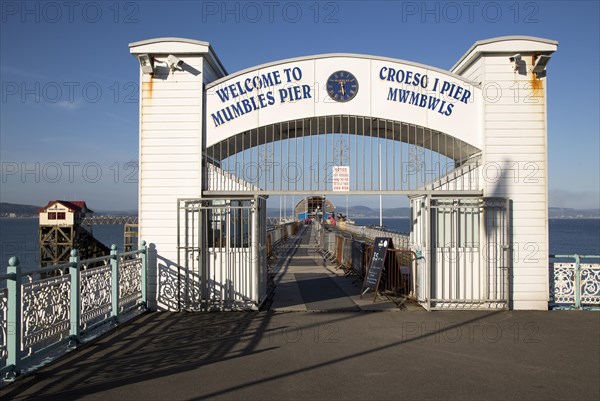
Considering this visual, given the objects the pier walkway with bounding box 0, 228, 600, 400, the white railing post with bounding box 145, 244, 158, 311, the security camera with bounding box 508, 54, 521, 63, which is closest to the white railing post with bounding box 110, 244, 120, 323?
the pier walkway with bounding box 0, 228, 600, 400

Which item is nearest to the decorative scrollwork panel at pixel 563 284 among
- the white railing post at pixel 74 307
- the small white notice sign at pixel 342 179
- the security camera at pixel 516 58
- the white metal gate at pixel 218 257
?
the security camera at pixel 516 58

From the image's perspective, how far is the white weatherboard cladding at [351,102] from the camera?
38.0 ft

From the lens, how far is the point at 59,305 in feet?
25.2

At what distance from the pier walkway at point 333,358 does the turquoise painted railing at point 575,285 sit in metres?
0.57

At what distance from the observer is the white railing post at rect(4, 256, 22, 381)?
635 cm

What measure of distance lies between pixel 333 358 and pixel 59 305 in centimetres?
412

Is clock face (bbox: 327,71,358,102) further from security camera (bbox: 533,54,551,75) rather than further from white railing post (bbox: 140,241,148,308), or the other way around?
white railing post (bbox: 140,241,148,308)

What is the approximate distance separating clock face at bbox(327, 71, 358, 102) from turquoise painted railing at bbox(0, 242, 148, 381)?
545 centimetres

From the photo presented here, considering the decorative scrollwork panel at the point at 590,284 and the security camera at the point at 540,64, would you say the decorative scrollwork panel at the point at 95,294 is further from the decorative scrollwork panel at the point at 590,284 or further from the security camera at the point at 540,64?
the decorative scrollwork panel at the point at 590,284

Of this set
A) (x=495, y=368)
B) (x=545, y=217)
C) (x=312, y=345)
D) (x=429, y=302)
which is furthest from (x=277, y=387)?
(x=545, y=217)

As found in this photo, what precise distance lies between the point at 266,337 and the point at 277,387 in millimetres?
2616

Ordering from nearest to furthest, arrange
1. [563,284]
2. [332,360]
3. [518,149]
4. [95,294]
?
[332,360] → [95,294] → [518,149] → [563,284]

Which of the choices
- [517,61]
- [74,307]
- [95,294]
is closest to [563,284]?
[517,61]

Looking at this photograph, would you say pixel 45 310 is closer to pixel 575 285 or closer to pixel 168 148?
pixel 168 148
